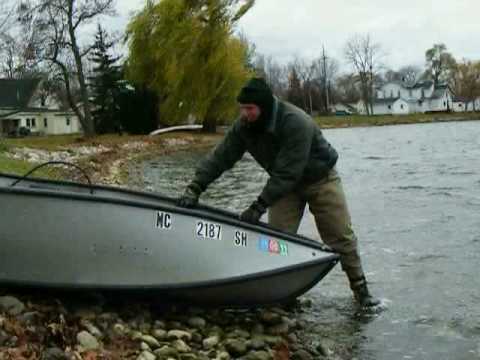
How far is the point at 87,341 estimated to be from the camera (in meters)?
4.73

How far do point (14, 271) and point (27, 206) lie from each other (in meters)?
0.52

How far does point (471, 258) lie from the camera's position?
9.09m

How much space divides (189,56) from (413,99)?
91530 mm

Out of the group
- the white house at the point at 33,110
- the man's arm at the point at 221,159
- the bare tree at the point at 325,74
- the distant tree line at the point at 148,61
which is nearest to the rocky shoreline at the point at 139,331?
the man's arm at the point at 221,159

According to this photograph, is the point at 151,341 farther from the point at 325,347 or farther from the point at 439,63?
the point at 439,63

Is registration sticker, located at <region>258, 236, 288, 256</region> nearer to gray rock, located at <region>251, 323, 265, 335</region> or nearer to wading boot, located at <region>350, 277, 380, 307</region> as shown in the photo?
gray rock, located at <region>251, 323, 265, 335</region>

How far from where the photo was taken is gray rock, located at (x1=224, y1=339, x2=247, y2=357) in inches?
207

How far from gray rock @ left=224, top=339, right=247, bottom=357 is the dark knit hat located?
1.93 m

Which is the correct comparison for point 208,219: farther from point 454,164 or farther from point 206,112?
point 206,112

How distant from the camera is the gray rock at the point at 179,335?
5281 millimetres

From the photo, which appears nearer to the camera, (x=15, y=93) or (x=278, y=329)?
(x=278, y=329)

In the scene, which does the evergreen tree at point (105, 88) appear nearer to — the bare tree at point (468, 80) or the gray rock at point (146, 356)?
the gray rock at point (146, 356)

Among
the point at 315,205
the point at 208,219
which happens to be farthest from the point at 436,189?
the point at 208,219

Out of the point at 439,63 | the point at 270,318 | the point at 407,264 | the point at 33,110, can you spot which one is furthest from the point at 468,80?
the point at 270,318
